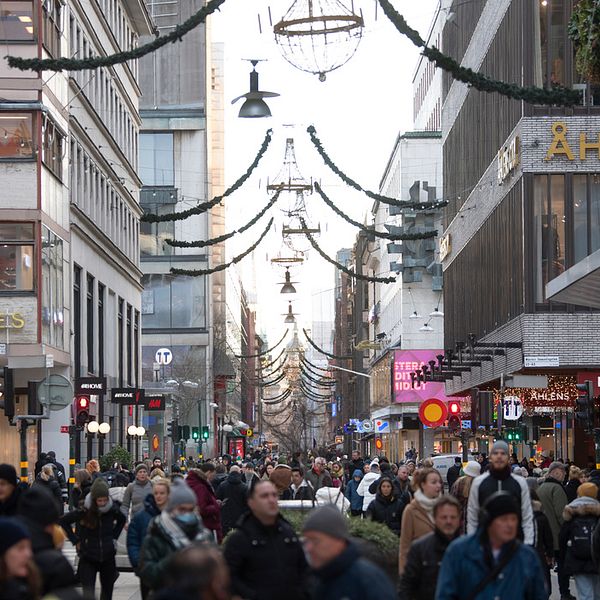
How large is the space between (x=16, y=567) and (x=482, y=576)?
10.2 ft

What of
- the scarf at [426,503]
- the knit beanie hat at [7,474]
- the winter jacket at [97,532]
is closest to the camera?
the knit beanie hat at [7,474]

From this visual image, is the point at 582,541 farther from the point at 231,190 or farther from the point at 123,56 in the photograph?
the point at 231,190

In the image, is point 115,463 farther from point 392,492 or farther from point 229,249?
point 229,249

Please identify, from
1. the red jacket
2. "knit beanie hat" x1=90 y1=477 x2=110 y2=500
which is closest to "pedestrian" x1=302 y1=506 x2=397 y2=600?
"knit beanie hat" x1=90 y1=477 x2=110 y2=500

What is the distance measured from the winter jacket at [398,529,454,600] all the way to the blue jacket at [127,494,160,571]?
3675mm

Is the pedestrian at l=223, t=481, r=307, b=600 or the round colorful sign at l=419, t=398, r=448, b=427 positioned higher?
the round colorful sign at l=419, t=398, r=448, b=427

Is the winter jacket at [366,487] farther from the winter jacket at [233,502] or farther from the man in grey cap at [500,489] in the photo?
the man in grey cap at [500,489]

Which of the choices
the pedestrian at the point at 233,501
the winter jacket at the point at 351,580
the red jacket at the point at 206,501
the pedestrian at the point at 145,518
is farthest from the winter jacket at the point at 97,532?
the winter jacket at the point at 351,580

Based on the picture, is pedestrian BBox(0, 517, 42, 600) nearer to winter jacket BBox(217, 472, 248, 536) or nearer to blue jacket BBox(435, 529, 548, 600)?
blue jacket BBox(435, 529, 548, 600)

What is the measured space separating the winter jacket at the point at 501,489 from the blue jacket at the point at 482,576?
385 centimetres

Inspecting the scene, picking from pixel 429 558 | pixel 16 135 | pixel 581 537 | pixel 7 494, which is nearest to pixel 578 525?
pixel 581 537

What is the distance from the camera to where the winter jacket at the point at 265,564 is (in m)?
11.2

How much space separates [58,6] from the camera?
152 ft

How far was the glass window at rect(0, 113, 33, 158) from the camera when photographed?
42444 mm
